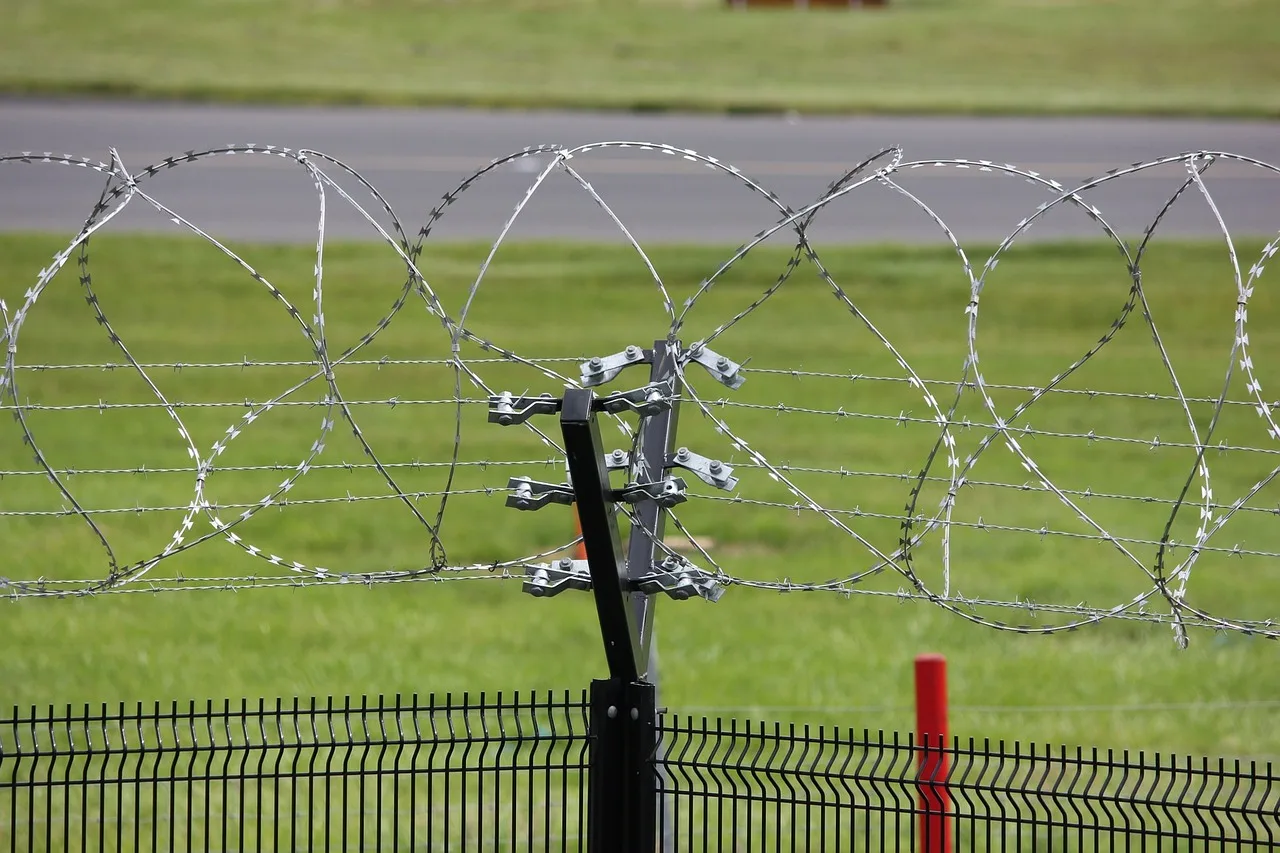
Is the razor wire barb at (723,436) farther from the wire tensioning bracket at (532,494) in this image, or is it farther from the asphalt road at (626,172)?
the asphalt road at (626,172)

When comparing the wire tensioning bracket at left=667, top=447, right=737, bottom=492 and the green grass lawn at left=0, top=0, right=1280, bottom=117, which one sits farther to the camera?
the green grass lawn at left=0, top=0, right=1280, bottom=117

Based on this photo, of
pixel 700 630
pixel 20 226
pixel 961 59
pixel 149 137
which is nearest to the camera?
pixel 700 630

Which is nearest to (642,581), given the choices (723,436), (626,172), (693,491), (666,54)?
(693,491)

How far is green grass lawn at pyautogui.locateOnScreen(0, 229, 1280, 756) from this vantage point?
9039mm

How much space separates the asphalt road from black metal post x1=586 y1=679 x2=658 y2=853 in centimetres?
1323

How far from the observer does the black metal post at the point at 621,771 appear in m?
4.53

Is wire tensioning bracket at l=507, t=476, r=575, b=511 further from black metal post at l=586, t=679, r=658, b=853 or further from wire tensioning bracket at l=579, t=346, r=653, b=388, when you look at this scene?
black metal post at l=586, t=679, r=658, b=853

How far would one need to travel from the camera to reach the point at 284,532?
11359mm

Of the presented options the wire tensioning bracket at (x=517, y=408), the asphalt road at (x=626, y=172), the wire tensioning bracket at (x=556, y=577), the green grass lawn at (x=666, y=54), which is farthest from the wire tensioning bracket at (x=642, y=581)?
the green grass lawn at (x=666, y=54)

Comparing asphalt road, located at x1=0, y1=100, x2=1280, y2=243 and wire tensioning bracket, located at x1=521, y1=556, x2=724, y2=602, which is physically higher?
asphalt road, located at x1=0, y1=100, x2=1280, y2=243

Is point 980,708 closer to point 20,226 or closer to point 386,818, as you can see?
point 386,818

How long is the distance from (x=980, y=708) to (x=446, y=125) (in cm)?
1391

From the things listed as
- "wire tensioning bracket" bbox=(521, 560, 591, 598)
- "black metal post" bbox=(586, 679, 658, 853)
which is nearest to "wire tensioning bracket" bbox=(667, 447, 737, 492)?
"wire tensioning bracket" bbox=(521, 560, 591, 598)

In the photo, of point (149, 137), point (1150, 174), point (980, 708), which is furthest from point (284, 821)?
point (1150, 174)
